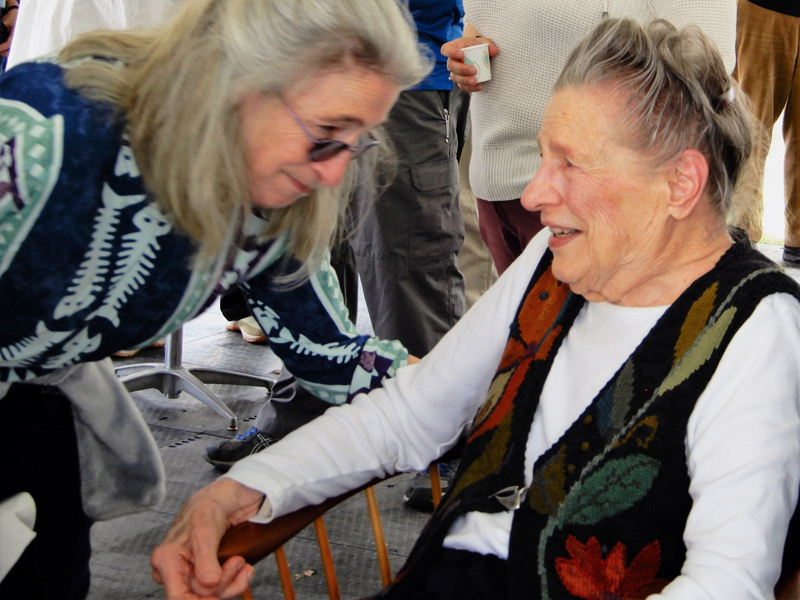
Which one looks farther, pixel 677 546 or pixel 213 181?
pixel 213 181

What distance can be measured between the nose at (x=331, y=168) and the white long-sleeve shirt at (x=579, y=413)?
14.9 inches

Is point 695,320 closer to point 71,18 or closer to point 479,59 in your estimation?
point 479,59

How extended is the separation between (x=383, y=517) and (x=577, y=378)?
4.63ft

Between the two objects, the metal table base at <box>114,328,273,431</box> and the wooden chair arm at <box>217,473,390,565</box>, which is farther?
the metal table base at <box>114,328,273,431</box>

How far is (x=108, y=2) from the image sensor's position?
2.83 meters

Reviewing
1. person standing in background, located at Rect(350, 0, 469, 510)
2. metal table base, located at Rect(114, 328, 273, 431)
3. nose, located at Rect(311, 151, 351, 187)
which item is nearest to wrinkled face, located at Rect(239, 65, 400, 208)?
nose, located at Rect(311, 151, 351, 187)

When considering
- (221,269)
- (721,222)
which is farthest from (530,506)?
(221,269)

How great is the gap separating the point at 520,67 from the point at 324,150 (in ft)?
3.61

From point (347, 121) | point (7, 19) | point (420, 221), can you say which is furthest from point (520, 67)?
point (7, 19)

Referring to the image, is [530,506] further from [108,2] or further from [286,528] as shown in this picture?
[108,2]

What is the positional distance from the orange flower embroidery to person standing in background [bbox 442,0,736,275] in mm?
1272

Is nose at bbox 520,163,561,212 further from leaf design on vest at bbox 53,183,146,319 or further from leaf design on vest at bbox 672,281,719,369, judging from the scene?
leaf design on vest at bbox 53,183,146,319

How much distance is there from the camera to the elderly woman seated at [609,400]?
1206mm

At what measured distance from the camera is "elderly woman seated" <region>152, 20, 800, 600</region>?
47.5 inches
